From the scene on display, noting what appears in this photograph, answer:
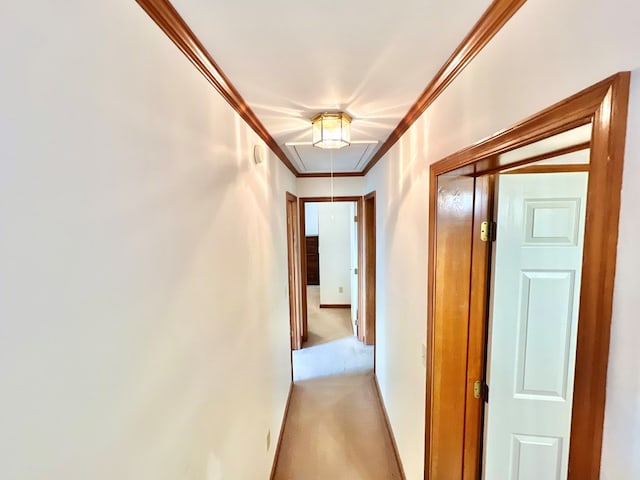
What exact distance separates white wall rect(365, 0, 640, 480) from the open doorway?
70.0 inches

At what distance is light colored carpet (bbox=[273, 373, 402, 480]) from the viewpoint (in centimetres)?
218

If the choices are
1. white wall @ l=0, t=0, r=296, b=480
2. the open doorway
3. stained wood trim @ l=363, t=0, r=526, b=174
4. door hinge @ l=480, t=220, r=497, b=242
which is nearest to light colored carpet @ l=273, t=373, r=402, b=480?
the open doorway

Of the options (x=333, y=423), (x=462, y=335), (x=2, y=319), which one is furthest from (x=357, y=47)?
(x=333, y=423)

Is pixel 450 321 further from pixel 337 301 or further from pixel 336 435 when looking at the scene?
pixel 337 301

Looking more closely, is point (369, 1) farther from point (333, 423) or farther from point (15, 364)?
point (333, 423)

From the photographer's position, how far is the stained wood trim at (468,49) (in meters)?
0.80

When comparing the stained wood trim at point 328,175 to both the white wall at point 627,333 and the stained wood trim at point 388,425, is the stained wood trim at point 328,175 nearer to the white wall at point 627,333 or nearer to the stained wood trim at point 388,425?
the stained wood trim at point 388,425

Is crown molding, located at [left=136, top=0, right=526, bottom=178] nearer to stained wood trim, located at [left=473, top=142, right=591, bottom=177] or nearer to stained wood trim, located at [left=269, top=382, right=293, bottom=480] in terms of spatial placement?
stained wood trim, located at [left=473, top=142, right=591, bottom=177]

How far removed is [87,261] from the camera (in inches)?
21.4

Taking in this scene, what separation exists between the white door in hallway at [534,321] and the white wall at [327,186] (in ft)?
8.33

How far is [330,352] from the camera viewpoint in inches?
155

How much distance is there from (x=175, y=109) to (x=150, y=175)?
0.85 ft

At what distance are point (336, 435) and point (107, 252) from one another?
2.59m

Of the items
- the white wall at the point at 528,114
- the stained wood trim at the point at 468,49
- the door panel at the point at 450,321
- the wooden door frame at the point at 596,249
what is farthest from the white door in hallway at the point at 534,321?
the wooden door frame at the point at 596,249
